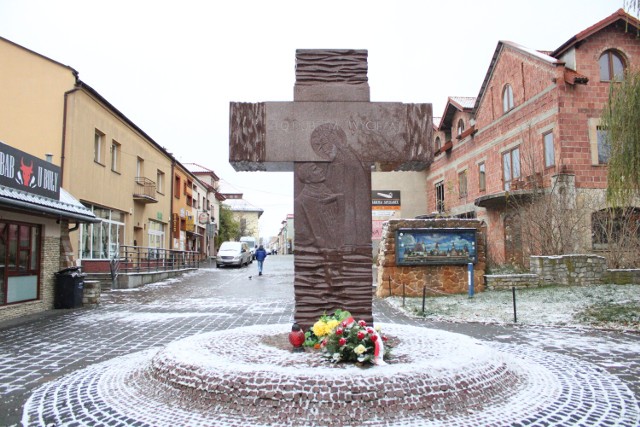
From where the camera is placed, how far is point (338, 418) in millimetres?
3840

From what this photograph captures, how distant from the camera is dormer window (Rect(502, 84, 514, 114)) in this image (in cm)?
2338

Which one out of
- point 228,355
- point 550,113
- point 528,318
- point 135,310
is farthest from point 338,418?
point 550,113

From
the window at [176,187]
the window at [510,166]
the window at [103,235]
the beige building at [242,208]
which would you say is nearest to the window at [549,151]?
the window at [510,166]

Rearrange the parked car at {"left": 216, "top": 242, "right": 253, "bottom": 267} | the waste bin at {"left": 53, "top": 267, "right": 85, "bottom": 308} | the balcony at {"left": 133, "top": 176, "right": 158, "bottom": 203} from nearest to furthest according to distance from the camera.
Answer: the waste bin at {"left": 53, "top": 267, "right": 85, "bottom": 308} < the balcony at {"left": 133, "top": 176, "right": 158, "bottom": 203} < the parked car at {"left": 216, "top": 242, "right": 253, "bottom": 267}

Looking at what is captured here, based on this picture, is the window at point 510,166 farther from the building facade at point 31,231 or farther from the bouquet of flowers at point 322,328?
the bouquet of flowers at point 322,328

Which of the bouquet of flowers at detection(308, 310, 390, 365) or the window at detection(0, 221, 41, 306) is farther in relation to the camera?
the window at detection(0, 221, 41, 306)

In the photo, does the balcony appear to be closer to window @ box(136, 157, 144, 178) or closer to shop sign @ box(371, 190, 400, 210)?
window @ box(136, 157, 144, 178)

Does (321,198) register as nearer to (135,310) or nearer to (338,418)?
(338,418)

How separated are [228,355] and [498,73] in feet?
76.4

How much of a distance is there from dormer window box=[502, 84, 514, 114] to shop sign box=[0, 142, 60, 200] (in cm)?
1962

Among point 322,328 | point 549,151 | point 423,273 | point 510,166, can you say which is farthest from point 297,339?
point 510,166

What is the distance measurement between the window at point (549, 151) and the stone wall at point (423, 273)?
6711mm

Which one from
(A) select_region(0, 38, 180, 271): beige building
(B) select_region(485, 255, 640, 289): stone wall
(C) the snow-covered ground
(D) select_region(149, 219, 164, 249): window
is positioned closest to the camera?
(C) the snow-covered ground

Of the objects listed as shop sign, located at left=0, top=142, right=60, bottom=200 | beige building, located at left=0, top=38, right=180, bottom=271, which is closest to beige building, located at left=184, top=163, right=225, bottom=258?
beige building, located at left=0, top=38, right=180, bottom=271
